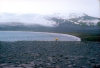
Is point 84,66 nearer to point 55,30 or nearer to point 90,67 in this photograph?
point 90,67

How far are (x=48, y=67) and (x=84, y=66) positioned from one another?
4.25ft

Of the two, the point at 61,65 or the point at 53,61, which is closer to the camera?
the point at 61,65

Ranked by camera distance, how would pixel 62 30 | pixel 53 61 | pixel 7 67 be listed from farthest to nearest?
pixel 62 30
pixel 53 61
pixel 7 67

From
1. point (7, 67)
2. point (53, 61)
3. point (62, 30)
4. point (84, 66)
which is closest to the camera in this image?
point (7, 67)

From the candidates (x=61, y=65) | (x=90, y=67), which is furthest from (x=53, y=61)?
(x=90, y=67)

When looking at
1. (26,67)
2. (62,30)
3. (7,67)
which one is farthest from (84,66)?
(62,30)

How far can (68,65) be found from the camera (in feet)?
31.1

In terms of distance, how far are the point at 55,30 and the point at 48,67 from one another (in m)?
39.6

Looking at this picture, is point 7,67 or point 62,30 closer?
point 7,67

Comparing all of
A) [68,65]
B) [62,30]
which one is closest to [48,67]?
[68,65]

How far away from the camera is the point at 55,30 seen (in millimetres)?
48562

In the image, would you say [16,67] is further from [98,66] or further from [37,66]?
[98,66]

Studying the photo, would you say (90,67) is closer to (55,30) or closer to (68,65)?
(68,65)

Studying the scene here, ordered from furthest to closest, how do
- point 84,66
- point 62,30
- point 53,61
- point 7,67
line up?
point 62,30, point 53,61, point 84,66, point 7,67
